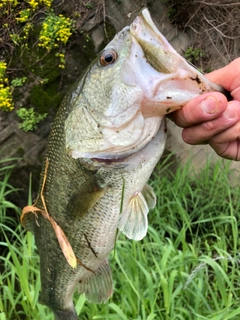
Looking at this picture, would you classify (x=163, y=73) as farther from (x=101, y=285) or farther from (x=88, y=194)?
(x=101, y=285)

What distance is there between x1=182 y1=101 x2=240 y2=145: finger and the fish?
0.10 m

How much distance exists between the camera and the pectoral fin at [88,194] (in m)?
1.46

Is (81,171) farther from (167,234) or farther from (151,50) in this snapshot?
(167,234)

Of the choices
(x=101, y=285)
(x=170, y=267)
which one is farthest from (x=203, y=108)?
(x=170, y=267)

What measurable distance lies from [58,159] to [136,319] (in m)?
0.90

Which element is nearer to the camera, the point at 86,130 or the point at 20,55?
the point at 86,130

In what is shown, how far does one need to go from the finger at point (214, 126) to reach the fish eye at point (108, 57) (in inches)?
14.3

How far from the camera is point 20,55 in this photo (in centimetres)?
330

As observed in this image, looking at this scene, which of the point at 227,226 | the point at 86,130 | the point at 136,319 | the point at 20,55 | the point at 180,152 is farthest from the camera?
the point at 180,152

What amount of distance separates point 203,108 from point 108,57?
1.09 ft

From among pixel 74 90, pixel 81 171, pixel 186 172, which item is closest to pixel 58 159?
pixel 81 171

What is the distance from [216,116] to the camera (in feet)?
4.53

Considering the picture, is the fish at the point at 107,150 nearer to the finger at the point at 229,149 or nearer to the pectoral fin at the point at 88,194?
the pectoral fin at the point at 88,194

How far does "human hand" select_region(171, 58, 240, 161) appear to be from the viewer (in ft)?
4.31
